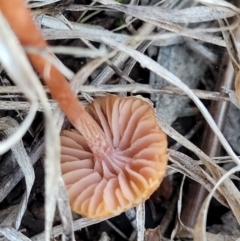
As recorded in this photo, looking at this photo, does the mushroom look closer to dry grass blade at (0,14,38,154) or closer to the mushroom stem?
the mushroom stem

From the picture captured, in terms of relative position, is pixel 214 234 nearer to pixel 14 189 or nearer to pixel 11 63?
pixel 14 189

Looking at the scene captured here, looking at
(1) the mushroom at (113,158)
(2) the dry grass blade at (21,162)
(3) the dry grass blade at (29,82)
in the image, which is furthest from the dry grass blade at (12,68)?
(2) the dry grass blade at (21,162)

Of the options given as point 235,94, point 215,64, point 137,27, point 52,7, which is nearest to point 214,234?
point 235,94

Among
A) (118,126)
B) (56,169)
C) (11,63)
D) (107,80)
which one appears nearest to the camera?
(11,63)

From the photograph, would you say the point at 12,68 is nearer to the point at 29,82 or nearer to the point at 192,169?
the point at 29,82

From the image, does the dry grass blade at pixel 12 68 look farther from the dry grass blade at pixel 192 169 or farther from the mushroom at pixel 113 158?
the dry grass blade at pixel 192 169

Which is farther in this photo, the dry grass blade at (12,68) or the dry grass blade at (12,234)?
the dry grass blade at (12,234)

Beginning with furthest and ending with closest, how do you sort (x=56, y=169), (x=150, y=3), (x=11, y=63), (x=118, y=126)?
(x=150, y=3)
(x=118, y=126)
(x=56, y=169)
(x=11, y=63)

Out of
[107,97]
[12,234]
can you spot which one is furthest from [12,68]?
[12,234]

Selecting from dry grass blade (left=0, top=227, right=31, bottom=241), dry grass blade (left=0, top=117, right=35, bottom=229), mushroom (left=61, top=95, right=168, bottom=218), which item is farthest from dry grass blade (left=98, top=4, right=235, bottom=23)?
dry grass blade (left=0, top=227, right=31, bottom=241)
